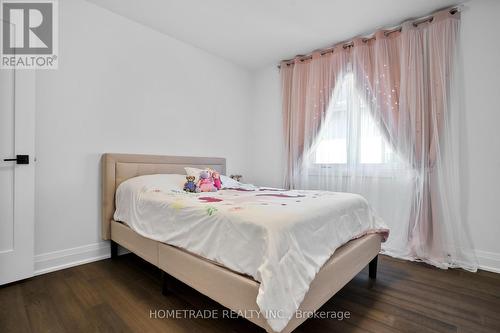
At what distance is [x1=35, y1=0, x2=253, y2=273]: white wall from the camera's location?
2.23m

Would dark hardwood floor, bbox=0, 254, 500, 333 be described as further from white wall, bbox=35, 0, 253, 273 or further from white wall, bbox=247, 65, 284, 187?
white wall, bbox=247, 65, 284, 187

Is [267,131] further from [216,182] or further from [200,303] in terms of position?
[200,303]

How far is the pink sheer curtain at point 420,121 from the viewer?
2.45m

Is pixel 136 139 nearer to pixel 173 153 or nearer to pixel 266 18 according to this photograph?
pixel 173 153

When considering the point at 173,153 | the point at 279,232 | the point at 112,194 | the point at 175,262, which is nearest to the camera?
the point at 279,232

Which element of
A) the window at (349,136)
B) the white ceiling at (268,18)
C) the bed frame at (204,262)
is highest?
the white ceiling at (268,18)

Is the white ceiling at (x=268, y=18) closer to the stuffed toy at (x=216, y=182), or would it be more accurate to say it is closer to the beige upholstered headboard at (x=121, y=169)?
the beige upholstered headboard at (x=121, y=169)

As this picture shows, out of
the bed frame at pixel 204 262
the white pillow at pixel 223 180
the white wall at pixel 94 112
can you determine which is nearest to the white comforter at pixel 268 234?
the bed frame at pixel 204 262

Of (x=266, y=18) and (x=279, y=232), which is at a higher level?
(x=266, y=18)

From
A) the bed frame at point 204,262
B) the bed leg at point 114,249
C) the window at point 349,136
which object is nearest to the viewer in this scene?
the bed frame at point 204,262

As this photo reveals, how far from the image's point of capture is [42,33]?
2229mm

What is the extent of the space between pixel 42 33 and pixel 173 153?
166 centimetres

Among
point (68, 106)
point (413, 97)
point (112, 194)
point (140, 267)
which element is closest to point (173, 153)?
point (112, 194)

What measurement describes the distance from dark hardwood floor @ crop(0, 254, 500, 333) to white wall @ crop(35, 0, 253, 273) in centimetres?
48
